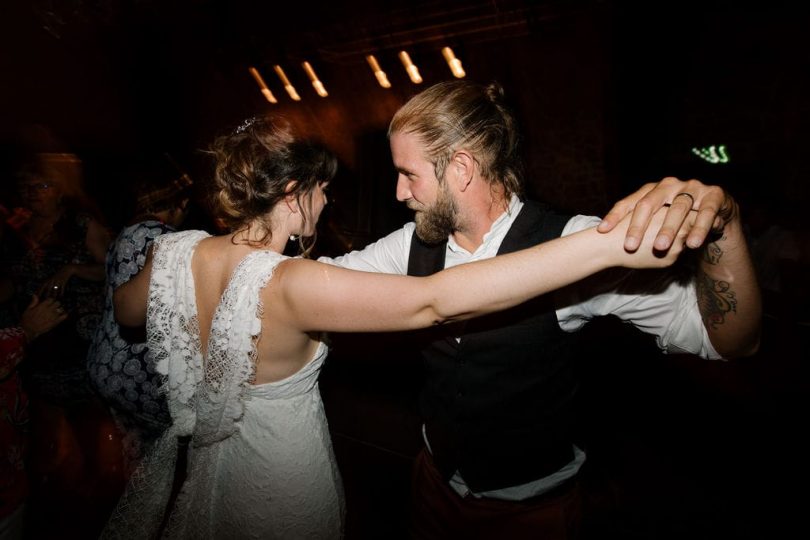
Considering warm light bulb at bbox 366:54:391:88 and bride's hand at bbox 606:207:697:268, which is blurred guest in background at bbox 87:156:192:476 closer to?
bride's hand at bbox 606:207:697:268

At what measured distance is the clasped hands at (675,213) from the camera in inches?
35.9

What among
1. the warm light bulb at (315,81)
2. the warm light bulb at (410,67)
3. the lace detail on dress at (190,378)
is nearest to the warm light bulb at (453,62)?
the warm light bulb at (410,67)

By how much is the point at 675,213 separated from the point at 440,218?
79 cm

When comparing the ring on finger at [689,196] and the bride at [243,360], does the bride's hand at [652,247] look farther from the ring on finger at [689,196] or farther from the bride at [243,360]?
the bride at [243,360]

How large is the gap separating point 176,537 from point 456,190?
1.67 metres

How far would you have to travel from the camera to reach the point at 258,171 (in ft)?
4.58

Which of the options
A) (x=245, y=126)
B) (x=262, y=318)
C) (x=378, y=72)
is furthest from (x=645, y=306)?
(x=378, y=72)

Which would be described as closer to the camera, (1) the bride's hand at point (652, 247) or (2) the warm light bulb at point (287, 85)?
(1) the bride's hand at point (652, 247)

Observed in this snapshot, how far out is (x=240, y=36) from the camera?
6219 mm

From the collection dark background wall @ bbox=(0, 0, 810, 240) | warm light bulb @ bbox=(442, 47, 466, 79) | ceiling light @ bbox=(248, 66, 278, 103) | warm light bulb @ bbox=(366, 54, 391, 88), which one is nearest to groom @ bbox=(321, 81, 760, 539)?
dark background wall @ bbox=(0, 0, 810, 240)

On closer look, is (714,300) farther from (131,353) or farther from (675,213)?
(131,353)

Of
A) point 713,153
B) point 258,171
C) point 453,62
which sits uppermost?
point 258,171

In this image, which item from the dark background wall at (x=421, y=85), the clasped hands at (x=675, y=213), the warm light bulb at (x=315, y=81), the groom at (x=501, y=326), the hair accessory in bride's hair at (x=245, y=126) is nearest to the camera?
the clasped hands at (x=675, y=213)

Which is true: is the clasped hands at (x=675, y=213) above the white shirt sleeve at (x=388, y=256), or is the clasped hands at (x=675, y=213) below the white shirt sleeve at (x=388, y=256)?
above
